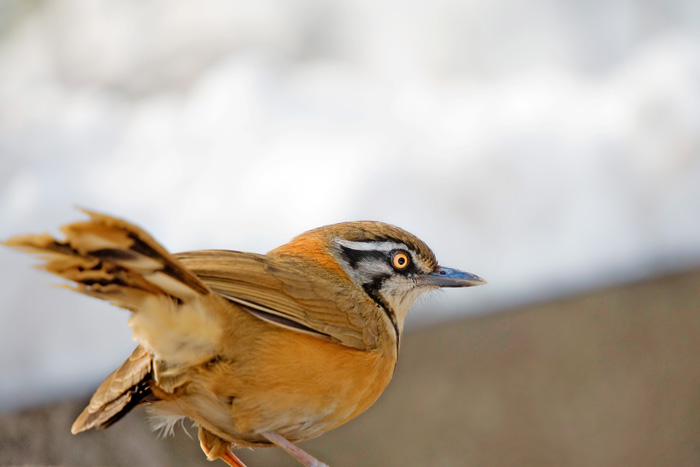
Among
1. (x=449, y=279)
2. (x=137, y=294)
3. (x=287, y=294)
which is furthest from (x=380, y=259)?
(x=137, y=294)

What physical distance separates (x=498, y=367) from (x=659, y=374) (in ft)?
4.64

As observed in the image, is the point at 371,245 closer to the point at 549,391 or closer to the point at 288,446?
the point at 288,446

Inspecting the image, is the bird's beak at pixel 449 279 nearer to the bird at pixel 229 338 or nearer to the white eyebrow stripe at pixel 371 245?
the white eyebrow stripe at pixel 371 245

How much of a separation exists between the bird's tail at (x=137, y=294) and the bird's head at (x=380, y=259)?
786 mm

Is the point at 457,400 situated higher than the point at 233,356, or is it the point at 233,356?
the point at 233,356

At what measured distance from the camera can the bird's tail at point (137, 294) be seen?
2.06 meters

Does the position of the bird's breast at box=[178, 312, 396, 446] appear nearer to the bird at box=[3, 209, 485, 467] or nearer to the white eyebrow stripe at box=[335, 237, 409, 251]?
the bird at box=[3, 209, 485, 467]

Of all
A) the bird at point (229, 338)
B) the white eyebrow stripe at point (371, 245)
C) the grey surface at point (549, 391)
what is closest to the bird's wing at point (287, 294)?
the bird at point (229, 338)

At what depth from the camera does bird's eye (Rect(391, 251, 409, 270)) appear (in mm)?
3154

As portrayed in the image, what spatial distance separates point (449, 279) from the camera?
324 centimetres

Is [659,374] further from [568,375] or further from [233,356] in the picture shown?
[233,356]

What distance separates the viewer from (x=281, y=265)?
2.85m

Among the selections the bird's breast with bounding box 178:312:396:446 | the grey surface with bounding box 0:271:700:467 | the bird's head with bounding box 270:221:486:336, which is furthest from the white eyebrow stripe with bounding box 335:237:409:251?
the grey surface with bounding box 0:271:700:467

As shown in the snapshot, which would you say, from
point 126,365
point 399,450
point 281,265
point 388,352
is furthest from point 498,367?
point 126,365
